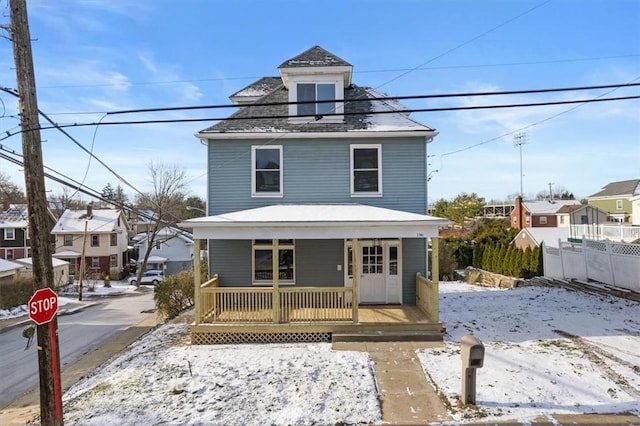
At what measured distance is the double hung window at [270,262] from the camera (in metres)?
12.3

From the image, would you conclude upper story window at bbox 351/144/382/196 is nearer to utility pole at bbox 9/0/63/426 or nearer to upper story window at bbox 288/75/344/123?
upper story window at bbox 288/75/344/123

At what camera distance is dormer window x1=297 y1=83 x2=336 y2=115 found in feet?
41.9

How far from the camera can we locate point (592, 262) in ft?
48.8

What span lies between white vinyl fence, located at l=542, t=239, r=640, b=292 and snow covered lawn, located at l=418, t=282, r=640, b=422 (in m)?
1.19

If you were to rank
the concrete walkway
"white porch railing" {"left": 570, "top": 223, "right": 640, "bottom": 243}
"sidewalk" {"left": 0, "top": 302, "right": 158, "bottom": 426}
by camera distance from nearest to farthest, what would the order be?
the concrete walkway
"sidewalk" {"left": 0, "top": 302, "right": 158, "bottom": 426}
"white porch railing" {"left": 570, "top": 223, "right": 640, "bottom": 243}

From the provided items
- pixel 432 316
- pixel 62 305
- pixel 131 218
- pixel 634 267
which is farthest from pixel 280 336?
pixel 131 218

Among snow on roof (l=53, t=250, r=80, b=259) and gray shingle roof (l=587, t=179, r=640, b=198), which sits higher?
gray shingle roof (l=587, t=179, r=640, b=198)

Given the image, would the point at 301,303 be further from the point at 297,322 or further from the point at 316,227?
the point at 316,227

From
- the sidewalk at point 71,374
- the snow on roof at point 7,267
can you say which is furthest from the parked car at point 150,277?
the sidewalk at point 71,374

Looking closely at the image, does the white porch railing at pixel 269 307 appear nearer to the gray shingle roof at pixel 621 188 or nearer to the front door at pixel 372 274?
the front door at pixel 372 274

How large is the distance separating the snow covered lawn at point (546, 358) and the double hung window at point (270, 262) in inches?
192

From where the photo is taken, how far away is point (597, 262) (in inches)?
573

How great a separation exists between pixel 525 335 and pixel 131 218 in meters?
74.0

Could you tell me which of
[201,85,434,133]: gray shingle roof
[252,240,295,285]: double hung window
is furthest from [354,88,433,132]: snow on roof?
[252,240,295,285]: double hung window
